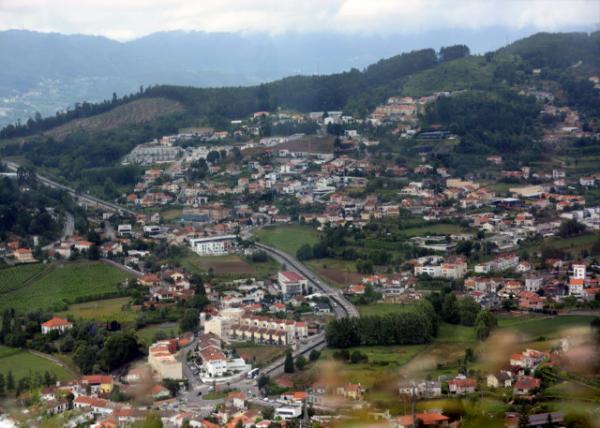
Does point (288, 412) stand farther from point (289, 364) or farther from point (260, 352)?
point (260, 352)

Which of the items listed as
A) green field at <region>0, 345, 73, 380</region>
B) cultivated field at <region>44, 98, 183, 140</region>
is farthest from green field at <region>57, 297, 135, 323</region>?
Answer: cultivated field at <region>44, 98, 183, 140</region>

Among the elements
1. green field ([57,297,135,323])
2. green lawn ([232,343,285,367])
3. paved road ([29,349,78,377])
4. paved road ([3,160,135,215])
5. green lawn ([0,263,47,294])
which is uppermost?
paved road ([3,160,135,215])

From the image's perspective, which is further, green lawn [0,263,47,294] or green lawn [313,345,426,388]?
green lawn [0,263,47,294]

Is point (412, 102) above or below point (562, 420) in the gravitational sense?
above

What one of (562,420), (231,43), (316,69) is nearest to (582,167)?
(562,420)

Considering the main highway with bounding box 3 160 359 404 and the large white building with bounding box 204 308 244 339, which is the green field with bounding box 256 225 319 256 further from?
the large white building with bounding box 204 308 244 339

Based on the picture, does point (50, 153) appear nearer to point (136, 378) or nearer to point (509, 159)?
point (509, 159)
